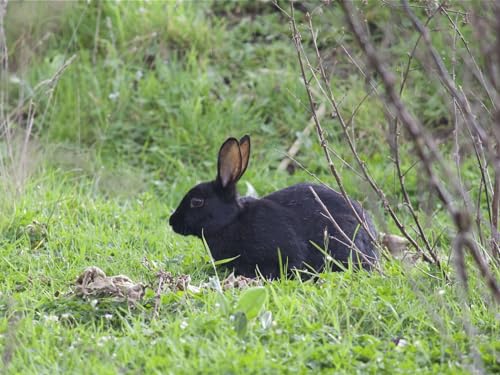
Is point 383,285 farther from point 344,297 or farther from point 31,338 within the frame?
point 31,338

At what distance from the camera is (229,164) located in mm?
5469

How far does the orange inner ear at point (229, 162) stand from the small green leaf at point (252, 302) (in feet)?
5.32

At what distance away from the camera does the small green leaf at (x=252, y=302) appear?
3879mm

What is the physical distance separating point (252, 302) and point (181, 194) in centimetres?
344

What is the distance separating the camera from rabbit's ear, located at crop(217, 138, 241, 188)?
5406mm

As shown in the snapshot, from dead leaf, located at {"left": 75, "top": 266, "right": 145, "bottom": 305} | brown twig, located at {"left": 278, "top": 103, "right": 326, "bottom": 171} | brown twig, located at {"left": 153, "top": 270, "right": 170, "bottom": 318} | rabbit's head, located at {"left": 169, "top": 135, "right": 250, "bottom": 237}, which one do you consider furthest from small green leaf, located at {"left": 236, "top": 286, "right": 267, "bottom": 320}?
brown twig, located at {"left": 278, "top": 103, "right": 326, "bottom": 171}

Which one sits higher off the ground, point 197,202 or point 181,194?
point 197,202

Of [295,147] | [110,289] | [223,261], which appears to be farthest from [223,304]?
[295,147]

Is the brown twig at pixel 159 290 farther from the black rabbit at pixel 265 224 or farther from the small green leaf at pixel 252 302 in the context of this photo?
the black rabbit at pixel 265 224

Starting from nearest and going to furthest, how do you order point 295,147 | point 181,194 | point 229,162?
point 229,162, point 181,194, point 295,147

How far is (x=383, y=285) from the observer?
173 inches

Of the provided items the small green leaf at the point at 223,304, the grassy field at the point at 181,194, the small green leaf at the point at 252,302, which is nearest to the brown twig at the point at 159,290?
the grassy field at the point at 181,194

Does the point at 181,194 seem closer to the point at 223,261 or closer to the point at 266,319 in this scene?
the point at 223,261

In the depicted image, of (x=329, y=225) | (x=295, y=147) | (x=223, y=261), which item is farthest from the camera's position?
(x=295, y=147)
